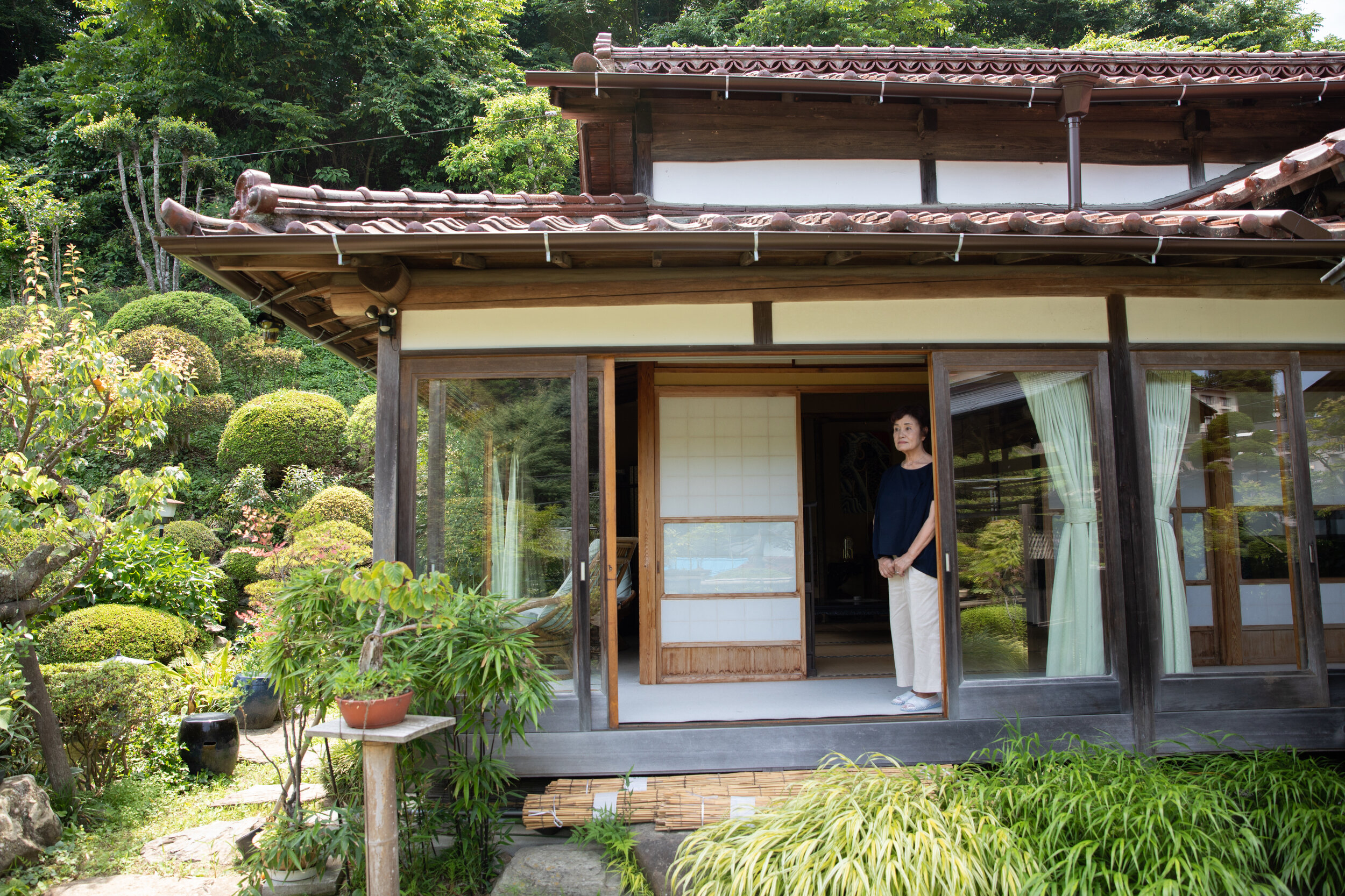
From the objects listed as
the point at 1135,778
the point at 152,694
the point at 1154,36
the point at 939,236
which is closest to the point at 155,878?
the point at 152,694

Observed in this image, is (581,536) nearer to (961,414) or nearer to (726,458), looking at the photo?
(726,458)

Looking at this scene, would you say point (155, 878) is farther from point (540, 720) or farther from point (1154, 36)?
point (1154, 36)

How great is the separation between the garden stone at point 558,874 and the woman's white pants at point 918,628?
2003 mm

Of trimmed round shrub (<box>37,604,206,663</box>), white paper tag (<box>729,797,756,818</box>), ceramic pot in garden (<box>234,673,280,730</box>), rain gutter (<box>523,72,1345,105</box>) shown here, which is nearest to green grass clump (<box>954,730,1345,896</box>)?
white paper tag (<box>729,797,756,818</box>)

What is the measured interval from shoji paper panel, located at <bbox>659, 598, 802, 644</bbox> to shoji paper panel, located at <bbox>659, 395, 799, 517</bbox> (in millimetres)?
601

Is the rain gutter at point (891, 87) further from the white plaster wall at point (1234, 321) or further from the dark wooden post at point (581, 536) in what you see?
the dark wooden post at point (581, 536)

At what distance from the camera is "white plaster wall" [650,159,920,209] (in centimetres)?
586

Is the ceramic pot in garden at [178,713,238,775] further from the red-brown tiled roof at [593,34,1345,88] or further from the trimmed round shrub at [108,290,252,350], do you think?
the trimmed round shrub at [108,290,252,350]

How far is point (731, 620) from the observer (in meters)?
5.49

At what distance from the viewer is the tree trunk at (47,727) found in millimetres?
4203

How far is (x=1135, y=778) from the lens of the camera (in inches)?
132

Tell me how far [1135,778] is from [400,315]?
403 centimetres

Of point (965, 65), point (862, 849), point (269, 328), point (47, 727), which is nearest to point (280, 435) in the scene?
point (269, 328)

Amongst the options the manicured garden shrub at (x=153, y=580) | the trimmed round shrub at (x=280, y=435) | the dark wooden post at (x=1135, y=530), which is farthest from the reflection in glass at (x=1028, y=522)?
the trimmed round shrub at (x=280, y=435)
